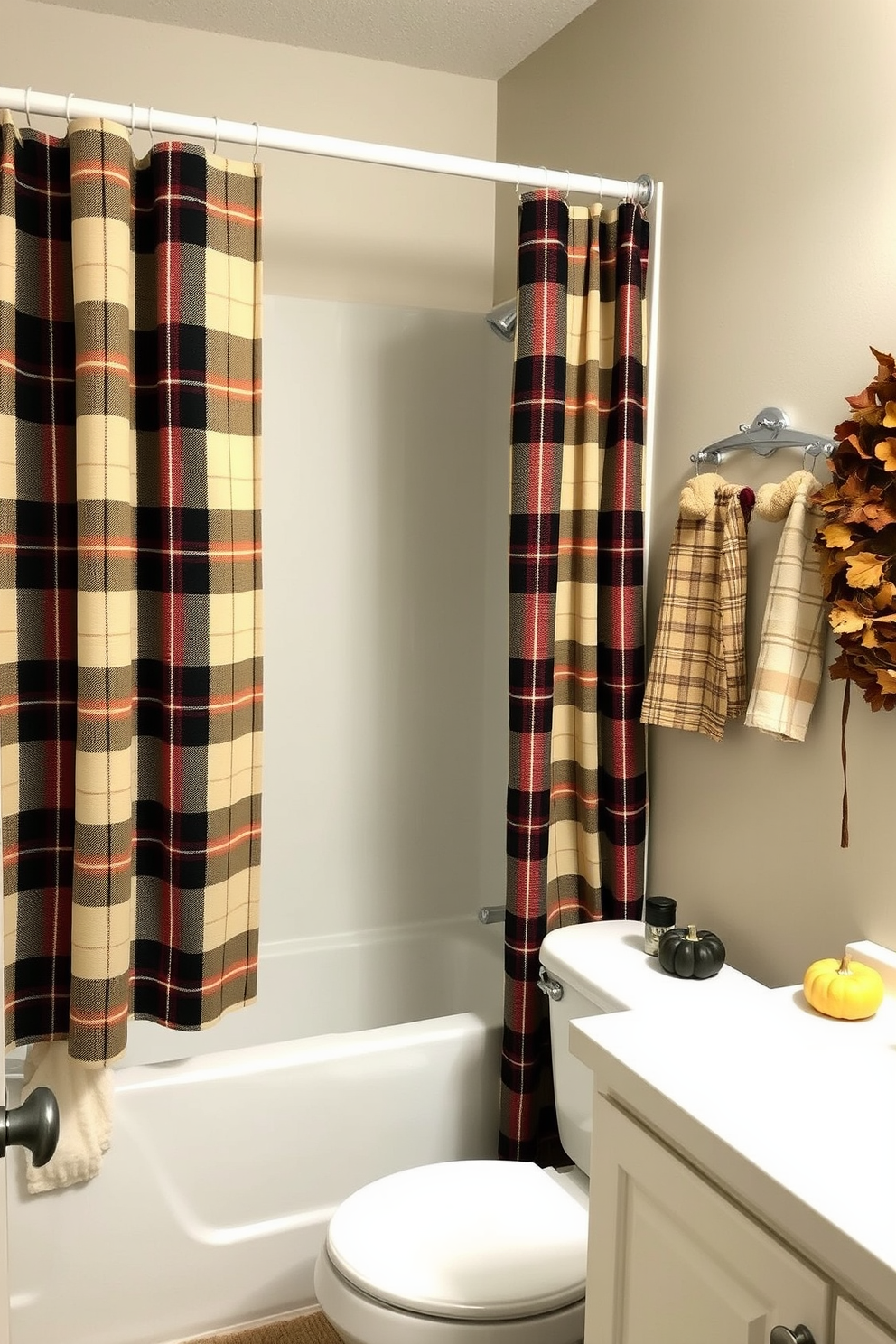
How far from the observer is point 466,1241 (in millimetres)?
1608

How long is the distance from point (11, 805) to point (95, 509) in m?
0.49

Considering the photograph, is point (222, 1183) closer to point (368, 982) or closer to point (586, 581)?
point (368, 982)

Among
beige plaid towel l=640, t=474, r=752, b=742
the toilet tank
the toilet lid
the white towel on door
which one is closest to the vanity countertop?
the toilet tank

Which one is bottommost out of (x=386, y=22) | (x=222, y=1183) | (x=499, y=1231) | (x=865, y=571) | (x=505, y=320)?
(x=222, y=1183)

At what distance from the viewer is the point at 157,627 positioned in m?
1.83

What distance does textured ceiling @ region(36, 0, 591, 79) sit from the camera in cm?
231

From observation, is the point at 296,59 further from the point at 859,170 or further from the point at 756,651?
the point at 756,651

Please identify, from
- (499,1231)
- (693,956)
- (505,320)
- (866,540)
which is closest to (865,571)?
(866,540)

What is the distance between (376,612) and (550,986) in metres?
1.16

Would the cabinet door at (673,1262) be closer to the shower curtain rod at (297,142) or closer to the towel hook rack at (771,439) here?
the towel hook rack at (771,439)

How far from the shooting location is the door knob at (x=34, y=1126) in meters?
0.82

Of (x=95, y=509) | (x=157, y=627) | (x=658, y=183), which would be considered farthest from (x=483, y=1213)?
(x=658, y=183)

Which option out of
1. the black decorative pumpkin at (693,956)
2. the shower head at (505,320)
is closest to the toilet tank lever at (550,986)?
the black decorative pumpkin at (693,956)

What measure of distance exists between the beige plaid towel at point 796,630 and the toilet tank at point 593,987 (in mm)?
405
